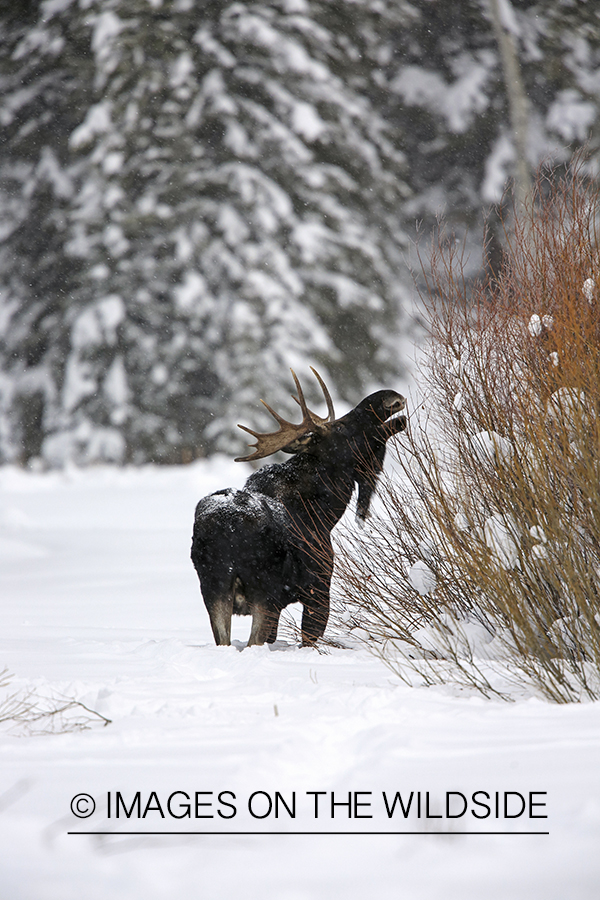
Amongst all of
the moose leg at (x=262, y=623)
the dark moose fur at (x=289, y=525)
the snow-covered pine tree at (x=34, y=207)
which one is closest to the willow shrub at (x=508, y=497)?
the dark moose fur at (x=289, y=525)

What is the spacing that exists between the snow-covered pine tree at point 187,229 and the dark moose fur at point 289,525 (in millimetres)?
11826

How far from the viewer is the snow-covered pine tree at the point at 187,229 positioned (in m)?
16.9

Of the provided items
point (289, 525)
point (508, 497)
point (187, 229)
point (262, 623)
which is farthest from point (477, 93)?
point (508, 497)

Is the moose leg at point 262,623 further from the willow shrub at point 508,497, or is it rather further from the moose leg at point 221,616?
the willow shrub at point 508,497

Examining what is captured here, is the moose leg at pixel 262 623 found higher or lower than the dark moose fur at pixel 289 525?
lower

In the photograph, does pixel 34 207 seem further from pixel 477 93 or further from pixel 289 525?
Answer: pixel 289 525

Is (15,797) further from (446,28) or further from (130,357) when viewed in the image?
(446,28)

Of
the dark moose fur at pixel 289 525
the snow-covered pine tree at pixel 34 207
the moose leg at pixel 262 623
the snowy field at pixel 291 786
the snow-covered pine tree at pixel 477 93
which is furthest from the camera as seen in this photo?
the snow-covered pine tree at pixel 477 93

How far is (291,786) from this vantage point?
2.35 meters

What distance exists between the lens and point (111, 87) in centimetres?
1709

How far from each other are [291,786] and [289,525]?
2.23 meters

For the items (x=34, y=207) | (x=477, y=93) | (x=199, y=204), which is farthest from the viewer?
(x=477, y=93)

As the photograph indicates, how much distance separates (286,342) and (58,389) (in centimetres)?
476

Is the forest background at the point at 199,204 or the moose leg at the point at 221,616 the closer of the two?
the moose leg at the point at 221,616
